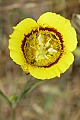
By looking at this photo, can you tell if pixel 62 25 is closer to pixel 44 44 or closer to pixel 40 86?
pixel 44 44

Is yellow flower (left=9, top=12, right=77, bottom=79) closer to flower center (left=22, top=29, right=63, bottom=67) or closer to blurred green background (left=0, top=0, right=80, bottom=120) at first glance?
flower center (left=22, top=29, right=63, bottom=67)

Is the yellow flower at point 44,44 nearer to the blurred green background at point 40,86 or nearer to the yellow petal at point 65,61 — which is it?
the yellow petal at point 65,61

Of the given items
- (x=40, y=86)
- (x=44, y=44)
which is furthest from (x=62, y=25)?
(x=40, y=86)

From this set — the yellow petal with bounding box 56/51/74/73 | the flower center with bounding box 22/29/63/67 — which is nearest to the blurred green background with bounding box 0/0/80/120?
the flower center with bounding box 22/29/63/67

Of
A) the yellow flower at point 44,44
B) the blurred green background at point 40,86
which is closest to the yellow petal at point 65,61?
the yellow flower at point 44,44

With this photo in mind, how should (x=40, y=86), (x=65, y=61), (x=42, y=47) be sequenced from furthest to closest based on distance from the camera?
(x=40, y=86)
(x=42, y=47)
(x=65, y=61)

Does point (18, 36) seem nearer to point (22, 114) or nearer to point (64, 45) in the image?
point (64, 45)
